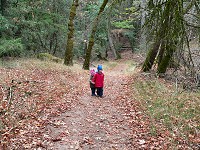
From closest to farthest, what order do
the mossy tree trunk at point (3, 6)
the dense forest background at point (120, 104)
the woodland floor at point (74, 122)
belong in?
1. the dense forest background at point (120, 104)
2. the woodland floor at point (74, 122)
3. the mossy tree trunk at point (3, 6)

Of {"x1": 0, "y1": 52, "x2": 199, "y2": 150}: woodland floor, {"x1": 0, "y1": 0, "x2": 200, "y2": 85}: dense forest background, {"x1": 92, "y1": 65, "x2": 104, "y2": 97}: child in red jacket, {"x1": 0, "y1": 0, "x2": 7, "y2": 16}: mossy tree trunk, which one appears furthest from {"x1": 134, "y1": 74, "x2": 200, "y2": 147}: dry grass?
{"x1": 0, "y1": 0, "x2": 7, "y2": 16}: mossy tree trunk

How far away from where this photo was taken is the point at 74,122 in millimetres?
8047

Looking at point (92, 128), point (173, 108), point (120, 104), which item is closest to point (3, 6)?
point (120, 104)

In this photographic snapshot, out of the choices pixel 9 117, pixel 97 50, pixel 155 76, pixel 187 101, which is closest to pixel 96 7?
pixel 97 50

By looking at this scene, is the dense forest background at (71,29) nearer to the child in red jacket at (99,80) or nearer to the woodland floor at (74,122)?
the child in red jacket at (99,80)

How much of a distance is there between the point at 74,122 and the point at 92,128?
2.24 feet

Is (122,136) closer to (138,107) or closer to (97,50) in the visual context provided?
(138,107)

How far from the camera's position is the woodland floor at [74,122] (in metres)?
6.51

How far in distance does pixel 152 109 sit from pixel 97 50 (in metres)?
30.4

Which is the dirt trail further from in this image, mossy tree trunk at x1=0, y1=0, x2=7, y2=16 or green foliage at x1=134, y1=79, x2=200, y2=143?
mossy tree trunk at x1=0, y1=0, x2=7, y2=16

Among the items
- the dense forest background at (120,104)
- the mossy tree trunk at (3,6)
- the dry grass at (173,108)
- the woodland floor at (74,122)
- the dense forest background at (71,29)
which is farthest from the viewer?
the mossy tree trunk at (3,6)

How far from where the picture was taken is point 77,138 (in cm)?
684

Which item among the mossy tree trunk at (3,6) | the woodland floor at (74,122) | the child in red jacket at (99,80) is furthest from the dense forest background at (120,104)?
the mossy tree trunk at (3,6)

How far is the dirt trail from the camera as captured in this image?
6.55m
